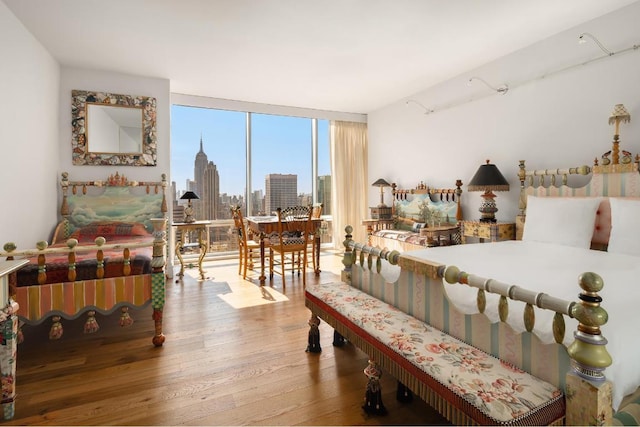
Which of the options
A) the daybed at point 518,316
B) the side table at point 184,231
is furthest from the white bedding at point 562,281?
the side table at point 184,231

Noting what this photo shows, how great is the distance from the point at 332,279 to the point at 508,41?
3328 mm

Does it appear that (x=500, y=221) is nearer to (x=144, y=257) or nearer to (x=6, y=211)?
(x=144, y=257)

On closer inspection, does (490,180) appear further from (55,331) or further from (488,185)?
(55,331)

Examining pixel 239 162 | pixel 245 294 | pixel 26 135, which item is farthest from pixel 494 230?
pixel 26 135

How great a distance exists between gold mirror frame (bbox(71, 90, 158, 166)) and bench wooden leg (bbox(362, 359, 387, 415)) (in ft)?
13.4

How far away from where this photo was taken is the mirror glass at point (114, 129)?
4297mm

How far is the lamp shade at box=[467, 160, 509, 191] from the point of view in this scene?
12.0 feet

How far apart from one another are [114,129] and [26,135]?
1265 mm

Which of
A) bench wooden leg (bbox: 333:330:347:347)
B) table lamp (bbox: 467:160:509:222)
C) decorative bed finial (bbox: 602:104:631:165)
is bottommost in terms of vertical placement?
bench wooden leg (bbox: 333:330:347:347)

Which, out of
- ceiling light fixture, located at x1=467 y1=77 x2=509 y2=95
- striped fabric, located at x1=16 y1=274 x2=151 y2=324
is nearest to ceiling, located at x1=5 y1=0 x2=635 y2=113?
→ ceiling light fixture, located at x1=467 y1=77 x2=509 y2=95

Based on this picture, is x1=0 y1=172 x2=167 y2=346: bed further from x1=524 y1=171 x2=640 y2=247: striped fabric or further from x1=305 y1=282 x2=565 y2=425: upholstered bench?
x1=524 y1=171 x2=640 y2=247: striped fabric

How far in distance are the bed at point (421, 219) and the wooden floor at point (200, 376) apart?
1927 millimetres

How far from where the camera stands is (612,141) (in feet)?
9.86

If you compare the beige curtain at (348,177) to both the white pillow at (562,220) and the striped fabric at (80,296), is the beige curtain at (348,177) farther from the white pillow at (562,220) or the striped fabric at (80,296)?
the striped fabric at (80,296)
